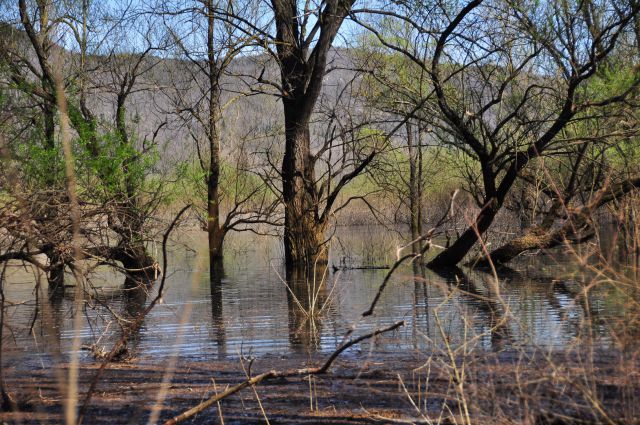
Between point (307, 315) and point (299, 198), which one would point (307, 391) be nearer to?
point (307, 315)

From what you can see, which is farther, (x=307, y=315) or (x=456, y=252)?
(x=456, y=252)

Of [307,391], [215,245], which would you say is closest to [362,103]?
[215,245]

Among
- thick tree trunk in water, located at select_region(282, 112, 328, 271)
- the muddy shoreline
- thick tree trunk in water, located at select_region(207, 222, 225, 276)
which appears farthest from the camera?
thick tree trunk in water, located at select_region(207, 222, 225, 276)

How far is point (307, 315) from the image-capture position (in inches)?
427

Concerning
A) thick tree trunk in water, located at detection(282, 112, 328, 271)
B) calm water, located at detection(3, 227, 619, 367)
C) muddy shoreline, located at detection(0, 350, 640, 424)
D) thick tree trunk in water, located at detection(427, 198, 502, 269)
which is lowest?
muddy shoreline, located at detection(0, 350, 640, 424)

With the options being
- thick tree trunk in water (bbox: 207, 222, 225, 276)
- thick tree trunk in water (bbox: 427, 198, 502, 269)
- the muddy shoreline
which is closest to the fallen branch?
the muddy shoreline

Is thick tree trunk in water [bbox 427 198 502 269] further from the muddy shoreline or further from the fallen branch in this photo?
the fallen branch

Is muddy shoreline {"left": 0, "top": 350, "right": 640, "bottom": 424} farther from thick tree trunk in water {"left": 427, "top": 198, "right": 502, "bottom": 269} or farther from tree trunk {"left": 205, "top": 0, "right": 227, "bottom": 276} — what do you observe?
tree trunk {"left": 205, "top": 0, "right": 227, "bottom": 276}

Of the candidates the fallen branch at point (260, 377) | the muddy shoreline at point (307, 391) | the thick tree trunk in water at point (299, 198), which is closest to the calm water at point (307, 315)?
the muddy shoreline at point (307, 391)

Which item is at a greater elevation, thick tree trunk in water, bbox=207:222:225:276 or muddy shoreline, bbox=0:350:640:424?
thick tree trunk in water, bbox=207:222:225:276

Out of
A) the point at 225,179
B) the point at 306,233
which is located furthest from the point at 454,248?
the point at 225,179

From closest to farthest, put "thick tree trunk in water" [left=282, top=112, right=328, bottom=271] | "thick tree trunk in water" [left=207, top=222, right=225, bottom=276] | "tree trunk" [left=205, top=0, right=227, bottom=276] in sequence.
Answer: "thick tree trunk in water" [left=282, top=112, right=328, bottom=271] → "tree trunk" [left=205, top=0, right=227, bottom=276] → "thick tree trunk in water" [left=207, top=222, right=225, bottom=276]

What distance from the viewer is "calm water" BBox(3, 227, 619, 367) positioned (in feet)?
28.4

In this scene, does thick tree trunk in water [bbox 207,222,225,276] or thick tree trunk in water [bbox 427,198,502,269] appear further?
thick tree trunk in water [bbox 207,222,225,276]
